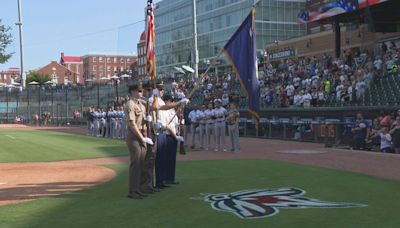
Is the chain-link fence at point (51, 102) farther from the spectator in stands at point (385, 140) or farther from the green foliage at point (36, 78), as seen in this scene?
the green foliage at point (36, 78)

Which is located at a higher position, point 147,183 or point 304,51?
point 304,51

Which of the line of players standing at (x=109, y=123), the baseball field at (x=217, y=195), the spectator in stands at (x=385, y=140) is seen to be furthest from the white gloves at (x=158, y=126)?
the line of players standing at (x=109, y=123)

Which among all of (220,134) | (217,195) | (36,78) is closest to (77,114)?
(220,134)

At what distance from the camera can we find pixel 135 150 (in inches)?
348

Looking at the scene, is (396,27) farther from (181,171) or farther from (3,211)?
(3,211)

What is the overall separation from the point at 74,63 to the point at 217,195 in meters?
165

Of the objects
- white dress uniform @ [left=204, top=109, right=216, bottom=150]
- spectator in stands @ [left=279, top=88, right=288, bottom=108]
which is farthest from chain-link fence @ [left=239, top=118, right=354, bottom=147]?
white dress uniform @ [left=204, top=109, right=216, bottom=150]

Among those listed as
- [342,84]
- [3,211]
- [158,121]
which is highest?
[342,84]

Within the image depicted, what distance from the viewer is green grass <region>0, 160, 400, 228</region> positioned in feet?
22.2

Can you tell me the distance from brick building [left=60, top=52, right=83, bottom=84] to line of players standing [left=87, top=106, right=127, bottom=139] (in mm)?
134273

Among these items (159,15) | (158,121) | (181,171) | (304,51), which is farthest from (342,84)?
(159,15)

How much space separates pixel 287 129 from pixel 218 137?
622 cm

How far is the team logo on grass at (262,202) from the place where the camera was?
7.43m

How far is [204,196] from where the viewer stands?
349 inches
